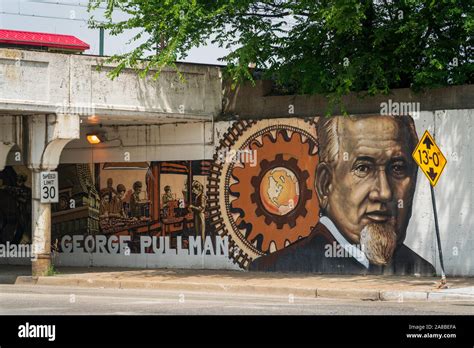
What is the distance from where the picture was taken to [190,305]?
1795cm

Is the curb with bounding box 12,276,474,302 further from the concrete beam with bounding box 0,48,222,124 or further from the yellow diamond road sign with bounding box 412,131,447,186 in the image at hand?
the concrete beam with bounding box 0,48,222,124

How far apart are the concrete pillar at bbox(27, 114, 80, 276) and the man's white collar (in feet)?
21.2

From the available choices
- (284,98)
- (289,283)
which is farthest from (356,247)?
(284,98)

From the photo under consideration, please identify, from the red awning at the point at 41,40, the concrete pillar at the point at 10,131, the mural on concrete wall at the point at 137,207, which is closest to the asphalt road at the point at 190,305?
the concrete pillar at the point at 10,131

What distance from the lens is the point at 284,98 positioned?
2681 cm

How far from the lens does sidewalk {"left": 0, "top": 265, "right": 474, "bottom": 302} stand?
21.0 metres

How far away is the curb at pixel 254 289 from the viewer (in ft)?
67.6

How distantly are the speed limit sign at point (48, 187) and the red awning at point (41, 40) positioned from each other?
3.27 m

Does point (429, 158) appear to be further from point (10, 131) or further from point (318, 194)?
point (10, 131)

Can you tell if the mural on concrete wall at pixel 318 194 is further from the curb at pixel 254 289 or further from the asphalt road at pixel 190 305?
the asphalt road at pixel 190 305

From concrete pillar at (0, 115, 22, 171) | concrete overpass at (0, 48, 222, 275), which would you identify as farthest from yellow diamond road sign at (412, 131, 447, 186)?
concrete pillar at (0, 115, 22, 171)

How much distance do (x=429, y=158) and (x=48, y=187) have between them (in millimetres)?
9645

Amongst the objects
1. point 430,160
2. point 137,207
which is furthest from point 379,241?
point 137,207
